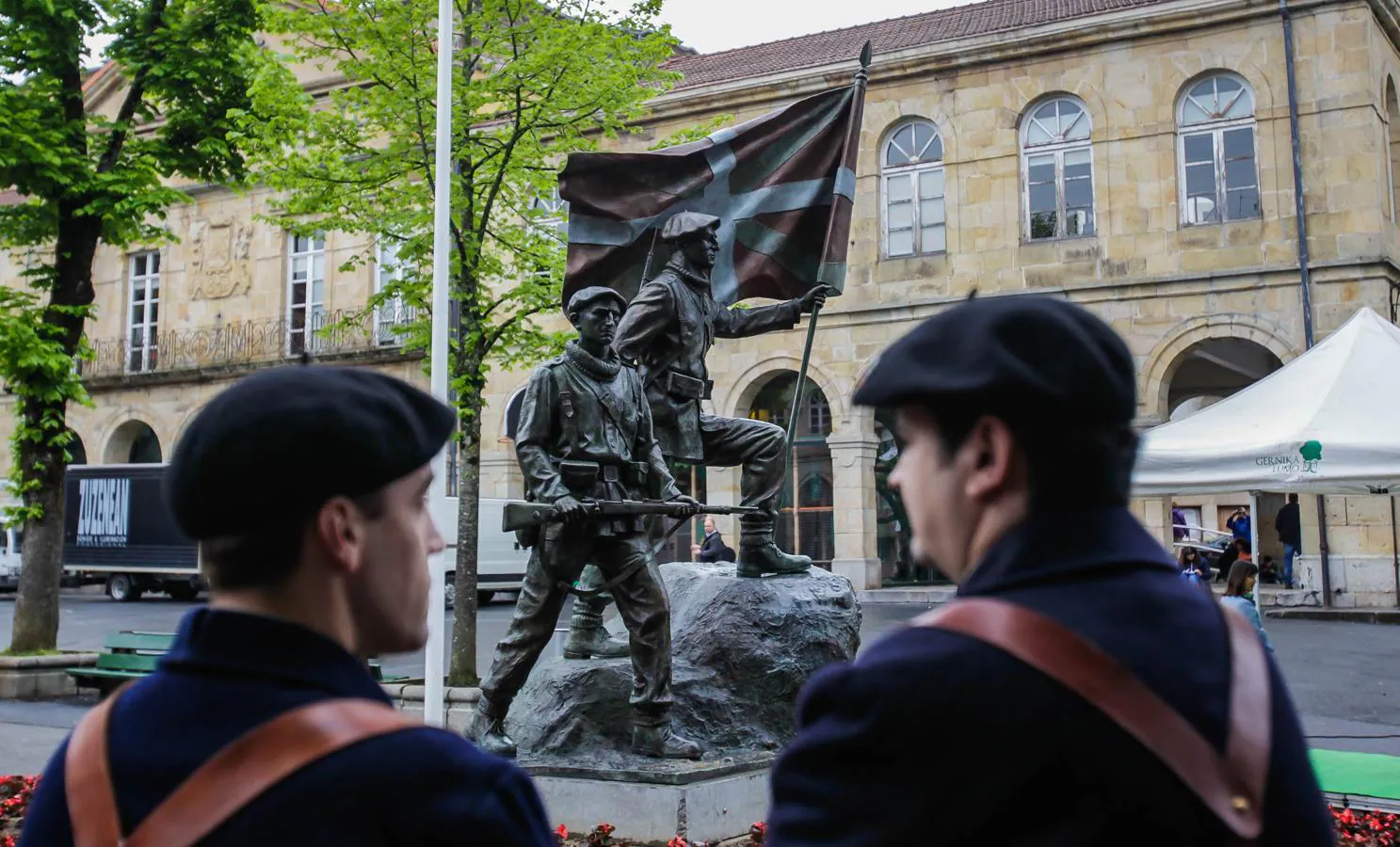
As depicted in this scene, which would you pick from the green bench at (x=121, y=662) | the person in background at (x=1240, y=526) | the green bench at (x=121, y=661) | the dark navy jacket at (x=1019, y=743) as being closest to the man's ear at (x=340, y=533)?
the dark navy jacket at (x=1019, y=743)

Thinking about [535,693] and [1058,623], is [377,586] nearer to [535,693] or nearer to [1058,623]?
[1058,623]

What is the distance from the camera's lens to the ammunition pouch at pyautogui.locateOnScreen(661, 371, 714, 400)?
7383 mm

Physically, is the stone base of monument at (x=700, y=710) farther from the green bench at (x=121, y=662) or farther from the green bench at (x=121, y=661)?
the green bench at (x=121, y=661)

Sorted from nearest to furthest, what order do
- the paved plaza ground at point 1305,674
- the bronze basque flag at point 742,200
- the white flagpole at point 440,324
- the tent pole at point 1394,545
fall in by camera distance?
the bronze basque flag at point 742,200 → the white flagpole at point 440,324 → the paved plaza ground at point 1305,674 → the tent pole at point 1394,545

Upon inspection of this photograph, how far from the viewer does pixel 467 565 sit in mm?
12195

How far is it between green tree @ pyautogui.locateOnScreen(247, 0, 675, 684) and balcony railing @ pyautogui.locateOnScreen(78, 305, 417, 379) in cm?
1651

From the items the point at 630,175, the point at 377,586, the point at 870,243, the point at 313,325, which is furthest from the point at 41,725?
the point at 313,325

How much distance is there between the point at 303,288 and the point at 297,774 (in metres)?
32.4

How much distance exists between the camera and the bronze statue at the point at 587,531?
6.35 metres

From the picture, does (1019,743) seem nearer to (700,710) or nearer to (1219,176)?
(700,710)

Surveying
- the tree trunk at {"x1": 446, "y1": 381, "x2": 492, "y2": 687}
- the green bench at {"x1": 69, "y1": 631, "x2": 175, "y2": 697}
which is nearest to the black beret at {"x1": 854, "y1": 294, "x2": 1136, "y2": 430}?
the tree trunk at {"x1": 446, "y1": 381, "x2": 492, "y2": 687}

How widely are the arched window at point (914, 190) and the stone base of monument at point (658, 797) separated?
19017 millimetres

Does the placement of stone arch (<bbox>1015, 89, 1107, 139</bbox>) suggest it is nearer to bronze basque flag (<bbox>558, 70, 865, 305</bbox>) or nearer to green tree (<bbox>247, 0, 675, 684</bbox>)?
green tree (<bbox>247, 0, 675, 684</bbox>)

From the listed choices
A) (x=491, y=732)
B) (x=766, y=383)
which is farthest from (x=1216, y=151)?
(x=491, y=732)
